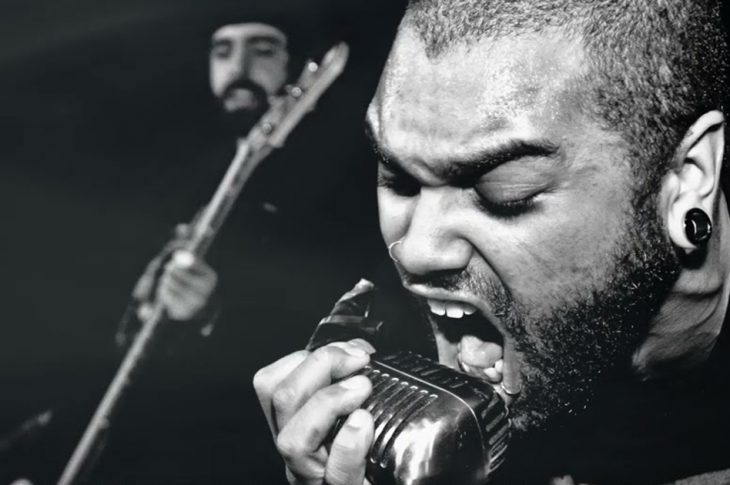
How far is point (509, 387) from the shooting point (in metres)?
0.83

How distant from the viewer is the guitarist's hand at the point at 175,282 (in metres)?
1.13

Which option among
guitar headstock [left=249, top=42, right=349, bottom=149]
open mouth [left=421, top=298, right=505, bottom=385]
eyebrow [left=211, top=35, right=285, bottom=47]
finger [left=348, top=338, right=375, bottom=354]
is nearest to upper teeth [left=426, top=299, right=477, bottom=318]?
open mouth [left=421, top=298, right=505, bottom=385]

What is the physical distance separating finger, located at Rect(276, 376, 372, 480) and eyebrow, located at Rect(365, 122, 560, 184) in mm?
287

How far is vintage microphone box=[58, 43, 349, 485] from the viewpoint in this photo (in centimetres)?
107

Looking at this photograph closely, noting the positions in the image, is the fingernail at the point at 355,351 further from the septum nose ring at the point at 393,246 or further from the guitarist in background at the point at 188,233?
the guitarist in background at the point at 188,233

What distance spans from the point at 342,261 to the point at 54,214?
57cm

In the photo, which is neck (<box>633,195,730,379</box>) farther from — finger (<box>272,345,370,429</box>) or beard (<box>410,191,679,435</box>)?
finger (<box>272,345,370,429</box>)

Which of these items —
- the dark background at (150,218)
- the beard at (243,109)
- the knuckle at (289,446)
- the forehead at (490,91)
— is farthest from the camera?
the beard at (243,109)

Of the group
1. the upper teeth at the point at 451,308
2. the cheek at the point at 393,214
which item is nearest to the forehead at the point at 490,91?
the cheek at the point at 393,214

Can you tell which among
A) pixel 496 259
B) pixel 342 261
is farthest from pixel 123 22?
pixel 496 259

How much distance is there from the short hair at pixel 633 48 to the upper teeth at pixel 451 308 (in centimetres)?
27

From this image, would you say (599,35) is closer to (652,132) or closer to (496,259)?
(652,132)

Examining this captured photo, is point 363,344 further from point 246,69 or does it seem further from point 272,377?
point 246,69

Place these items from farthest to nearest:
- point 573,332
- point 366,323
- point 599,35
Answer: point 366,323 → point 573,332 → point 599,35
